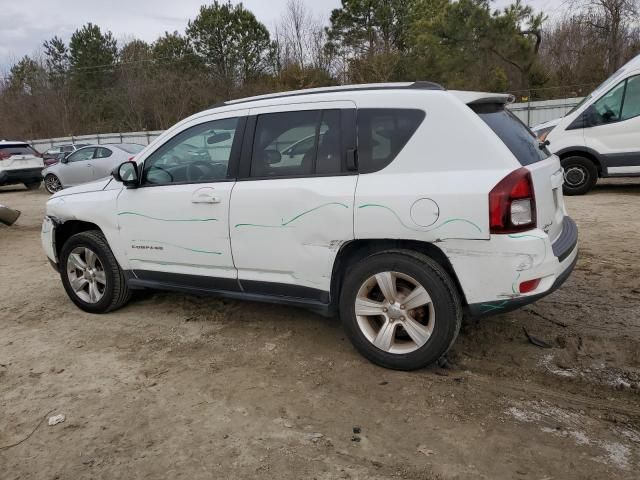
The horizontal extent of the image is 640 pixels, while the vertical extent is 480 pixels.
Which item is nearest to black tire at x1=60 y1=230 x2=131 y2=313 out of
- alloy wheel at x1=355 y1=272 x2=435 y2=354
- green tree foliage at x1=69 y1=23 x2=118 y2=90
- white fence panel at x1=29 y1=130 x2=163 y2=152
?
alloy wheel at x1=355 y1=272 x2=435 y2=354

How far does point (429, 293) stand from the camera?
10.8 feet

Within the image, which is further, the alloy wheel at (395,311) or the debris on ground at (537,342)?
the debris on ground at (537,342)

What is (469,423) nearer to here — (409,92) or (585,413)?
(585,413)

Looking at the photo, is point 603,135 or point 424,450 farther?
point 603,135

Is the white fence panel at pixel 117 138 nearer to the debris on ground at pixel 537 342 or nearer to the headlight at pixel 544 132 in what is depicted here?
the headlight at pixel 544 132

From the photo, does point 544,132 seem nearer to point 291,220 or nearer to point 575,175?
point 575,175

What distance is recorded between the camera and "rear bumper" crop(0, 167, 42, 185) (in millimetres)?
16109

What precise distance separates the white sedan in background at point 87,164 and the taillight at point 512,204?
44.6ft

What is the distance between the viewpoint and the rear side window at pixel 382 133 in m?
3.38

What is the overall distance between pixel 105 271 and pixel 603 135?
8.73m

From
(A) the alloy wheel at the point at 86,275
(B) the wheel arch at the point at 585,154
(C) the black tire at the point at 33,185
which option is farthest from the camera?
(C) the black tire at the point at 33,185

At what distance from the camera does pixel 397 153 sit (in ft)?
11.1

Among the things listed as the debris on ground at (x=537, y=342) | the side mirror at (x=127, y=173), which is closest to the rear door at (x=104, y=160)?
the side mirror at (x=127, y=173)

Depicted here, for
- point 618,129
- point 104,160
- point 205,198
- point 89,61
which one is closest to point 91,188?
point 205,198
